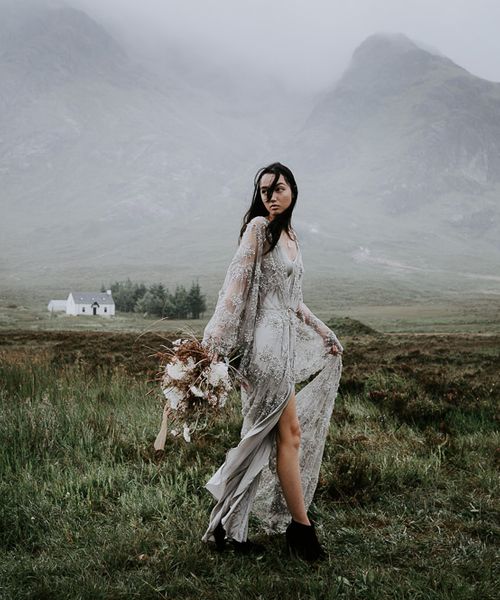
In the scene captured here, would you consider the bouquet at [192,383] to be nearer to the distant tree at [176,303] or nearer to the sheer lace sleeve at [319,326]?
the sheer lace sleeve at [319,326]

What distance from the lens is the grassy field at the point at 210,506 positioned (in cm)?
336

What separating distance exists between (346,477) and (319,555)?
1.31m

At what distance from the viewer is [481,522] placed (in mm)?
4238

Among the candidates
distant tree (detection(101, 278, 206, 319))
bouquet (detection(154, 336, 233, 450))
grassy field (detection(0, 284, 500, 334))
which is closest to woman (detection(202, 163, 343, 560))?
bouquet (detection(154, 336, 233, 450))

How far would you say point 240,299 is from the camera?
3658 millimetres

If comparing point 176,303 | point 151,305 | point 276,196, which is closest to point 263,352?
point 276,196

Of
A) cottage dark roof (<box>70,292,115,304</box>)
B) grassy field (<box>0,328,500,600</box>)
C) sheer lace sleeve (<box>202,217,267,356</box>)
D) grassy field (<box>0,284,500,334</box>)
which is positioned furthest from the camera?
cottage dark roof (<box>70,292,115,304</box>)

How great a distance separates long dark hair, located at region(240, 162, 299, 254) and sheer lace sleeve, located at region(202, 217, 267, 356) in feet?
0.25

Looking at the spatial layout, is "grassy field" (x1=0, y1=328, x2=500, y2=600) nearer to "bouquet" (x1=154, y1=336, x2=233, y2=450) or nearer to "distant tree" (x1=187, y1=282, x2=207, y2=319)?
"bouquet" (x1=154, y1=336, x2=233, y2=450)

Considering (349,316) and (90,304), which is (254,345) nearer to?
(349,316)

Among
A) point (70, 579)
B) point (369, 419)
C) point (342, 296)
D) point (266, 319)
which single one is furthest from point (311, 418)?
point (342, 296)

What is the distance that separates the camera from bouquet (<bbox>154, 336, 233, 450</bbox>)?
11.2 ft

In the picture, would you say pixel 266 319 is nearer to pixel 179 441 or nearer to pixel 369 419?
pixel 179 441

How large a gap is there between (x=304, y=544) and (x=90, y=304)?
2689 inches
